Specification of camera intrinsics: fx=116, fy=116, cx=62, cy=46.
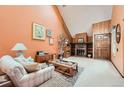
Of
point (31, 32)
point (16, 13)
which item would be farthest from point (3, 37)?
point (31, 32)

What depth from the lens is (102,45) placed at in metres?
8.36

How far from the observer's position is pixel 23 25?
4.87 metres

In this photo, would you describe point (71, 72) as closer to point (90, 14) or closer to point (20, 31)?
point (20, 31)

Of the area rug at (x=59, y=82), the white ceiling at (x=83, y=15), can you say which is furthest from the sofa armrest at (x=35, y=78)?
the white ceiling at (x=83, y=15)

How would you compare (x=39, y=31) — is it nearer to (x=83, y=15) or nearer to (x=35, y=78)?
(x=83, y=15)

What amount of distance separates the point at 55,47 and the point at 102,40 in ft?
11.3

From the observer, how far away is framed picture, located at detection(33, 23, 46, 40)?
18.2ft

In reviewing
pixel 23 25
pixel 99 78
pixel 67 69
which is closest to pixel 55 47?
pixel 23 25

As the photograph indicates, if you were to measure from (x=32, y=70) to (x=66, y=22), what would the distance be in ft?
22.4

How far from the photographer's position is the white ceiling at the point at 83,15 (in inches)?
268

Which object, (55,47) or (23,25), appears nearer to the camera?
(23,25)

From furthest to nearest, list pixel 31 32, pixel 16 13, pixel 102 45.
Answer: pixel 102 45 → pixel 31 32 → pixel 16 13

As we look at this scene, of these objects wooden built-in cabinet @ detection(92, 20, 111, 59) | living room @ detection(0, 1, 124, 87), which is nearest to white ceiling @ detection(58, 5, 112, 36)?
living room @ detection(0, 1, 124, 87)

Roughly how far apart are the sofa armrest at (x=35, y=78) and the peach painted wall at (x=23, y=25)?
5.99ft
